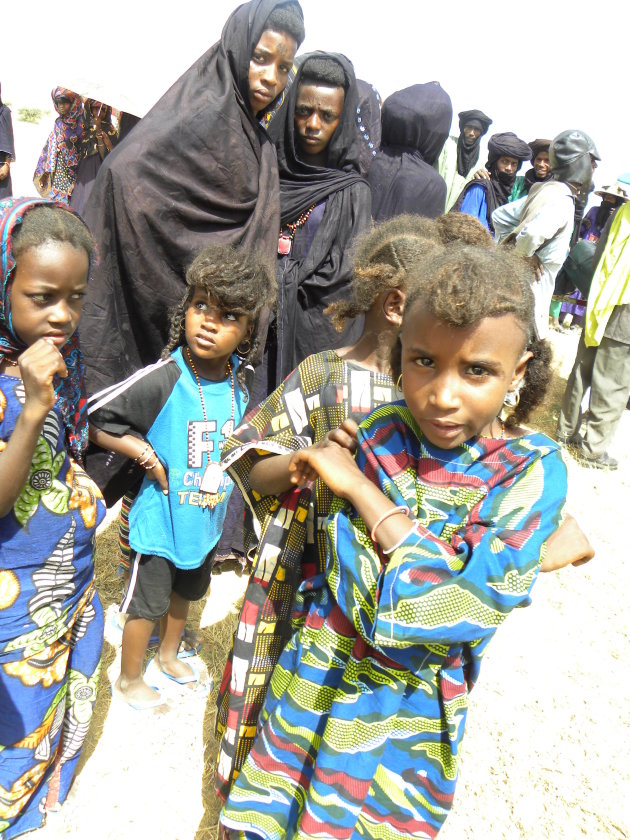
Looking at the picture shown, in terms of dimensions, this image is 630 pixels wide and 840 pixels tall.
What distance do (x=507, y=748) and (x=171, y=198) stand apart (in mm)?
2642

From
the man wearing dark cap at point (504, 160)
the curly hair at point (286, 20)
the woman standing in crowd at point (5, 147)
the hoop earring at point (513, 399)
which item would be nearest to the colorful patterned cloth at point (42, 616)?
the hoop earring at point (513, 399)

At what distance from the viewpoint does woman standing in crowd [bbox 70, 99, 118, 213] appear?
4625 millimetres

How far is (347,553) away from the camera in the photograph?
A: 117cm

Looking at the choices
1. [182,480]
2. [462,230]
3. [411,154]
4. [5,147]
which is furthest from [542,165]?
[182,480]

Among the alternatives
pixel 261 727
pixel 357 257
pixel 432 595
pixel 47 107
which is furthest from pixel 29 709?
pixel 47 107

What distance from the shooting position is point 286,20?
2475mm

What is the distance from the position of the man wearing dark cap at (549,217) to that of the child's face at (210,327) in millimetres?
2891

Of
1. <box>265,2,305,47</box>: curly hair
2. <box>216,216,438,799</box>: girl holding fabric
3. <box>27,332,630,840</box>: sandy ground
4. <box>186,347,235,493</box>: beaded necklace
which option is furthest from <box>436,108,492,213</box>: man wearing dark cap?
<box>216,216,438,799</box>: girl holding fabric

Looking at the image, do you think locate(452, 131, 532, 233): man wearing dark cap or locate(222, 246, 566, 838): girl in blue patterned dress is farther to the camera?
locate(452, 131, 532, 233): man wearing dark cap

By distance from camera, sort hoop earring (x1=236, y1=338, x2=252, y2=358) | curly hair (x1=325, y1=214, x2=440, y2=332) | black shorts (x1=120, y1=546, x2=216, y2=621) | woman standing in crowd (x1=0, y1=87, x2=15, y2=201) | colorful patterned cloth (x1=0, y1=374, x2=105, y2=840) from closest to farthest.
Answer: colorful patterned cloth (x1=0, y1=374, x2=105, y2=840), curly hair (x1=325, y1=214, x2=440, y2=332), black shorts (x1=120, y1=546, x2=216, y2=621), hoop earring (x1=236, y1=338, x2=252, y2=358), woman standing in crowd (x1=0, y1=87, x2=15, y2=201)

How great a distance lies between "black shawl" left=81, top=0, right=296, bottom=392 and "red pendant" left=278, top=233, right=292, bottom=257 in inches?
7.7

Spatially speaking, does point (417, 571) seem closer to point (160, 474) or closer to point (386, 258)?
point (386, 258)

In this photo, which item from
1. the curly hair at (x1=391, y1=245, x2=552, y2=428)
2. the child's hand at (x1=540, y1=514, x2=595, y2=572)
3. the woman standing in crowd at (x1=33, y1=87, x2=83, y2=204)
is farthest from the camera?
the woman standing in crowd at (x1=33, y1=87, x2=83, y2=204)

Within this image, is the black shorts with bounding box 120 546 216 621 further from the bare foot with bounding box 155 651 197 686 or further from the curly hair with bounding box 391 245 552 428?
the curly hair with bounding box 391 245 552 428
